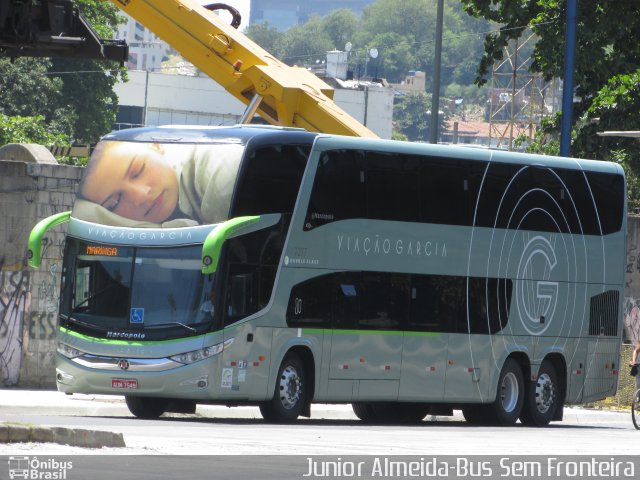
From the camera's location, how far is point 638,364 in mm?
25672

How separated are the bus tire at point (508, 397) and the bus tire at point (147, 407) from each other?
548 centimetres

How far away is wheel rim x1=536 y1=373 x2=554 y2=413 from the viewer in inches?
997

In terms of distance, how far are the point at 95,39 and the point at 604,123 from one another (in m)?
22.6

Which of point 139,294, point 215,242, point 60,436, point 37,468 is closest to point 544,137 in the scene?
point 139,294

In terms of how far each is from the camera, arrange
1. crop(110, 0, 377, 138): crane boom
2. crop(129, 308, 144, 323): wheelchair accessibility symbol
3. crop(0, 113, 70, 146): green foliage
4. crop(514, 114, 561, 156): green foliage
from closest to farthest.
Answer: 1. crop(129, 308, 144, 323): wheelchair accessibility symbol
2. crop(110, 0, 377, 138): crane boom
3. crop(514, 114, 561, 156): green foliage
4. crop(0, 113, 70, 146): green foliage

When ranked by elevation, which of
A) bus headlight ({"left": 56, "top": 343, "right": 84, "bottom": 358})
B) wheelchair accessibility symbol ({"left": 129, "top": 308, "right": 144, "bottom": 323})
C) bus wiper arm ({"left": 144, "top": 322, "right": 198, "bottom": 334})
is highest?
wheelchair accessibility symbol ({"left": 129, "top": 308, "right": 144, "bottom": 323})

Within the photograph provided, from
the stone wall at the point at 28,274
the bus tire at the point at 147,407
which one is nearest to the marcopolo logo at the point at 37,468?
the bus tire at the point at 147,407

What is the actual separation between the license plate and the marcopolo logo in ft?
25.4

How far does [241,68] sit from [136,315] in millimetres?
7696

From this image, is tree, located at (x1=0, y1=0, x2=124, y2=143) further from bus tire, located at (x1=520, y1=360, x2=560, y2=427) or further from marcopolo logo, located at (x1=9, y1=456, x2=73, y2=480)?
marcopolo logo, located at (x1=9, y1=456, x2=73, y2=480)

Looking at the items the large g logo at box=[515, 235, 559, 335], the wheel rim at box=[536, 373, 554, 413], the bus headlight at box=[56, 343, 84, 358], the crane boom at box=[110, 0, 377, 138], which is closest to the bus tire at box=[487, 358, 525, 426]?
the wheel rim at box=[536, 373, 554, 413]

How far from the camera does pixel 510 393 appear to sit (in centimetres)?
2497

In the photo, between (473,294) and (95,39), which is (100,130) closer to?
(473,294)

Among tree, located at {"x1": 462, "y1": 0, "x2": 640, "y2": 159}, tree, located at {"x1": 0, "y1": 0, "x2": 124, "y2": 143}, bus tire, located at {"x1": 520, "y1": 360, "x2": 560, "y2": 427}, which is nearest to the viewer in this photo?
bus tire, located at {"x1": 520, "y1": 360, "x2": 560, "y2": 427}
